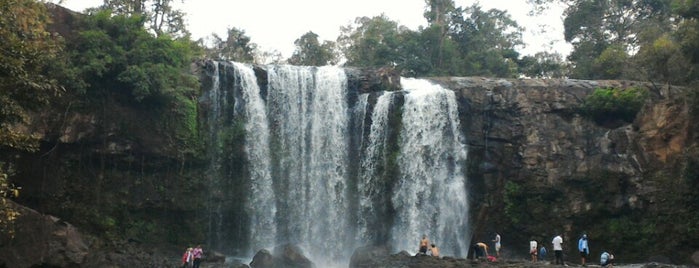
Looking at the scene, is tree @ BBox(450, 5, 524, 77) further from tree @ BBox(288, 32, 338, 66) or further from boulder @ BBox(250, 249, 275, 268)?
boulder @ BBox(250, 249, 275, 268)

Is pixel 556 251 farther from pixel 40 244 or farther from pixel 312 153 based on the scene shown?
pixel 40 244

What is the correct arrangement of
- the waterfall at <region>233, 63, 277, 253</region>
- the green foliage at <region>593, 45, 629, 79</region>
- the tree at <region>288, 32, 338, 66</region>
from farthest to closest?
1. the tree at <region>288, 32, 338, 66</region>
2. the green foliage at <region>593, 45, 629, 79</region>
3. the waterfall at <region>233, 63, 277, 253</region>

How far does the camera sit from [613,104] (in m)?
27.5

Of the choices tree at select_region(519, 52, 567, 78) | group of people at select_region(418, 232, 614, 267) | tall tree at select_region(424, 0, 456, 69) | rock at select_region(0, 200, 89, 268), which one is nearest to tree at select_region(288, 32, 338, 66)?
tall tree at select_region(424, 0, 456, 69)

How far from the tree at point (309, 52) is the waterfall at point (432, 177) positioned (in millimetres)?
18336

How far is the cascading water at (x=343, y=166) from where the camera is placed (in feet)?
87.7

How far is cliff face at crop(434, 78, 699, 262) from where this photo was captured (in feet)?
82.6

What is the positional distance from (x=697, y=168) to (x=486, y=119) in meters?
8.30

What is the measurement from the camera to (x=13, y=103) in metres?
15.2

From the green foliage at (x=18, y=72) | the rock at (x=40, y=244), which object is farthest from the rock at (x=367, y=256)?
the green foliage at (x=18, y=72)

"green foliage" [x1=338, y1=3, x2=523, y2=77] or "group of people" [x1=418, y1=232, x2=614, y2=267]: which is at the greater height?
"green foliage" [x1=338, y1=3, x2=523, y2=77]

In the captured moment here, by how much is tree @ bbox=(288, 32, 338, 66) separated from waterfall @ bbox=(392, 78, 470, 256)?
1834 centimetres

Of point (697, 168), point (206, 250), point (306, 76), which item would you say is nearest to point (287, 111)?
point (306, 76)

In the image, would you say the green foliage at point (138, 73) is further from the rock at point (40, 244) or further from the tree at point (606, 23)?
the tree at point (606, 23)
